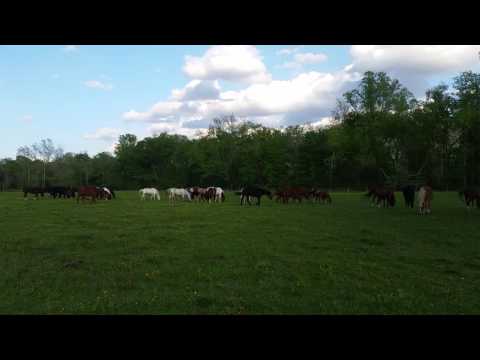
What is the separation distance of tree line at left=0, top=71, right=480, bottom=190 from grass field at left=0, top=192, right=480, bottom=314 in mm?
24539

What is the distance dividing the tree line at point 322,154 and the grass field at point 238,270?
2454cm

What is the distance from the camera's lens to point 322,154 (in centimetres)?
7894

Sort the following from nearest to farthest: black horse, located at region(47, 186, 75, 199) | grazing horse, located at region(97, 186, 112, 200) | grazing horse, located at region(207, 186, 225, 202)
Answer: grazing horse, located at region(207, 186, 225, 202) < grazing horse, located at region(97, 186, 112, 200) < black horse, located at region(47, 186, 75, 199)

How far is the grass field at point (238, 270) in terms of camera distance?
620cm

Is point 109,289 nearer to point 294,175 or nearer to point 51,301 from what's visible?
point 51,301

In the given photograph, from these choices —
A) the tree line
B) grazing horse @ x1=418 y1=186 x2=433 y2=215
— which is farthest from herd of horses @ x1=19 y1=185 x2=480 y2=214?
the tree line

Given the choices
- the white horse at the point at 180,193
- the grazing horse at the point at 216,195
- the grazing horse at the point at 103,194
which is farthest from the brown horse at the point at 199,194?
the grazing horse at the point at 103,194

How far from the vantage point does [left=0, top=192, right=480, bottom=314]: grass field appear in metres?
6.20

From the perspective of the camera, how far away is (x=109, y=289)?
23.0 ft

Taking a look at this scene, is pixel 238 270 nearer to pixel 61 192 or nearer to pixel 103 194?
pixel 103 194

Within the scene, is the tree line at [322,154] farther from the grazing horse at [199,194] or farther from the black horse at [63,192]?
the black horse at [63,192]

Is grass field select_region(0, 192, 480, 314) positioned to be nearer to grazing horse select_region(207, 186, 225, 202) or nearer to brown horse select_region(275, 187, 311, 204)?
brown horse select_region(275, 187, 311, 204)
